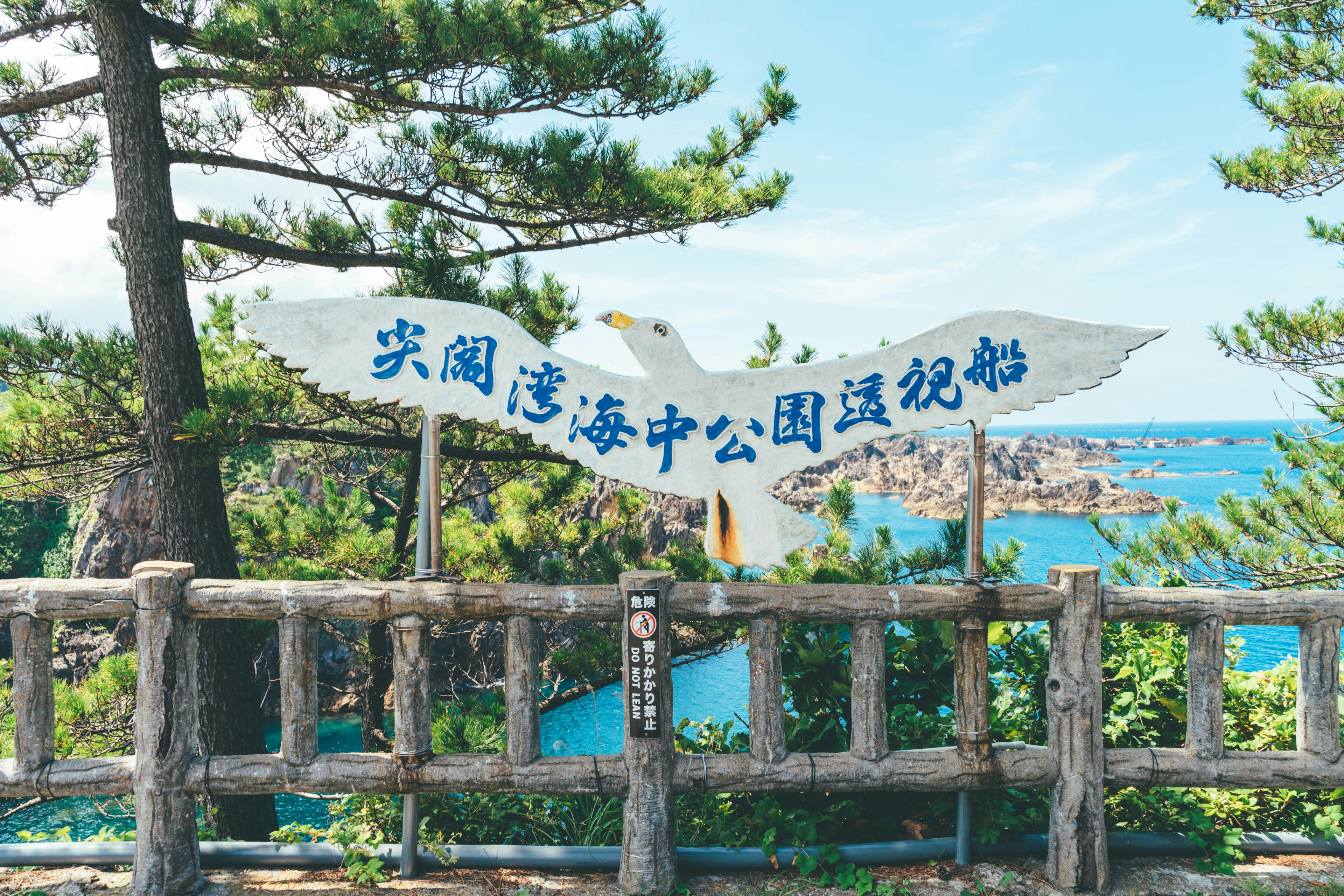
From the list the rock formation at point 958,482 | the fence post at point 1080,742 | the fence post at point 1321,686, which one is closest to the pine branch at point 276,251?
the fence post at point 1080,742

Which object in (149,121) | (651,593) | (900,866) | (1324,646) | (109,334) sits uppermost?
(149,121)

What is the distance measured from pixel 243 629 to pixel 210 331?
242 cm

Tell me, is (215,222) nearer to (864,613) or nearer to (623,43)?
(623,43)

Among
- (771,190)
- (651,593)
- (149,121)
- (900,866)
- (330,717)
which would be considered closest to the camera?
(651,593)

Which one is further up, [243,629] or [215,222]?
[215,222]

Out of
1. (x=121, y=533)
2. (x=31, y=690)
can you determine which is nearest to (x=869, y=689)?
(x=31, y=690)

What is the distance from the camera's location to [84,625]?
1775cm

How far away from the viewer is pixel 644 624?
2.85m

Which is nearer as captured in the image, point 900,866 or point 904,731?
point 900,866

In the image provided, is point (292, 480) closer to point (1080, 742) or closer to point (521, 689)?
point (521, 689)

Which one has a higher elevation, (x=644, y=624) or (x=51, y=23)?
(x=51, y=23)

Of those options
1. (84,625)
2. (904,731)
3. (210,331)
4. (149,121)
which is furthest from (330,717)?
(904,731)

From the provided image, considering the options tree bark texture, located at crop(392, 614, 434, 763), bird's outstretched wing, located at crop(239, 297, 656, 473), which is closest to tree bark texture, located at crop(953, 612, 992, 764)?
bird's outstretched wing, located at crop(239, 297, 656, 473)

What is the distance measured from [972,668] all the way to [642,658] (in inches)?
54.2
